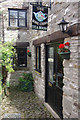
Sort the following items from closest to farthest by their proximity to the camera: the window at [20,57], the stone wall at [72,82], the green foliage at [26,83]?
1. the stone wall at [72,82]
2. the green foliage at [26,83]
3. the window at [20,57]

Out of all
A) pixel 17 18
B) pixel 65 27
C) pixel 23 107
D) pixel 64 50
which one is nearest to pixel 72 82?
pixel 64 50

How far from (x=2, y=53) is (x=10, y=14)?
138 inches

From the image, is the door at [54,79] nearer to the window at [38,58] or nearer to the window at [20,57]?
the window at [38,58]

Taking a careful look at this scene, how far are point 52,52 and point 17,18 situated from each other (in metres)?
4.53

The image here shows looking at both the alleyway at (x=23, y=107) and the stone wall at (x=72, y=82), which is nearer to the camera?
the stone wall at (x=72, y=82)

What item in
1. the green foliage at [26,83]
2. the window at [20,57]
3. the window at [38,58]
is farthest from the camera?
the window at [20,57]

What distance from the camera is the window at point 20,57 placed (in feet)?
29.3

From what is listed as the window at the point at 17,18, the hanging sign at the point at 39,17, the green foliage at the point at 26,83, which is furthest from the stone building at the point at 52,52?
the green foliage at the point at 26,83

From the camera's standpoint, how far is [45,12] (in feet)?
A: 15.5

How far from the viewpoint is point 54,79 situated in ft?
16.2

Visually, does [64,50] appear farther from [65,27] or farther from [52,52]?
[52,52]

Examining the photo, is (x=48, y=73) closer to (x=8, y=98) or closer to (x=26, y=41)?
(x=8, y=98)

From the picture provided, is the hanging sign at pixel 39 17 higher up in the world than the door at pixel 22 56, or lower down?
higher up

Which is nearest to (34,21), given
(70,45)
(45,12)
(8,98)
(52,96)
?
(45,12)
